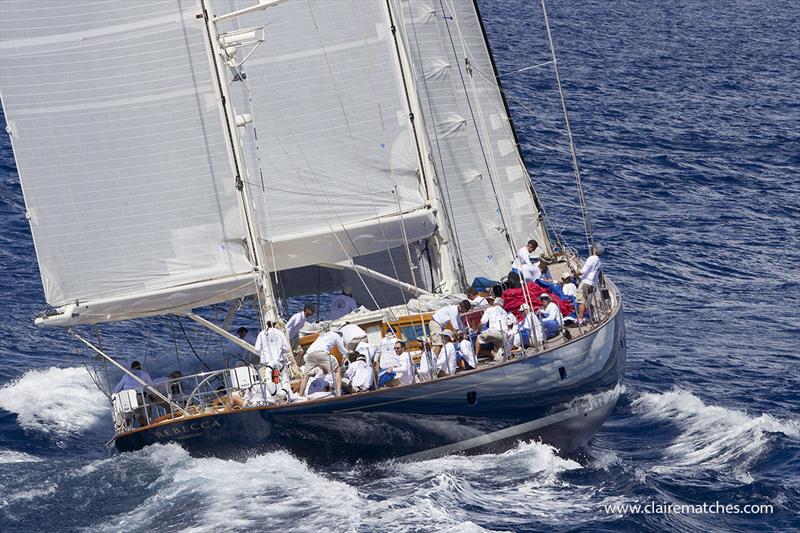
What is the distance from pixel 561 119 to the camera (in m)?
50.4

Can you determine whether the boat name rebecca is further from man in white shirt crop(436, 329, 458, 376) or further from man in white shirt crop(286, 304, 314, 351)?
man in white shirt crop(436, 329, 458, 376)

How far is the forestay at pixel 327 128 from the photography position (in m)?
27.9

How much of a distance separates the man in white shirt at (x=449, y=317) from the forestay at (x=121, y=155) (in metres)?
3.48

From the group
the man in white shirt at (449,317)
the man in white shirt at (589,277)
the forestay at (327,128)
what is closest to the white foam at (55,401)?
the forestay at (327,128)

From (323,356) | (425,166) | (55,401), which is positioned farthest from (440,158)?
(55,401)

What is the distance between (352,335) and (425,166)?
4.59 metres

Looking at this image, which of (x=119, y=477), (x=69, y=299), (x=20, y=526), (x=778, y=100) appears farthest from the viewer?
(x=778, y=100)

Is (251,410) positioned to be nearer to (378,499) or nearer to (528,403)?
(378,499)

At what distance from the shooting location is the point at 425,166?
28031 mm

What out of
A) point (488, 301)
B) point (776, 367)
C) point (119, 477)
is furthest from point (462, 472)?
point (776, 367)

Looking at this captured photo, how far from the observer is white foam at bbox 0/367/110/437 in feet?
93.2

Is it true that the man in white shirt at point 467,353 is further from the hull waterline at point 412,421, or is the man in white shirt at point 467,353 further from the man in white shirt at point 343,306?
the man in white shirt at point 343,306

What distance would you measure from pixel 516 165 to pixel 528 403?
334 inches

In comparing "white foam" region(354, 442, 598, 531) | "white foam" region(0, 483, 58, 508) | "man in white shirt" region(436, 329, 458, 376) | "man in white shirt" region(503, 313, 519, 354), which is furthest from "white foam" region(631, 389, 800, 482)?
"white foam" region(0, 483, 58, 508)
